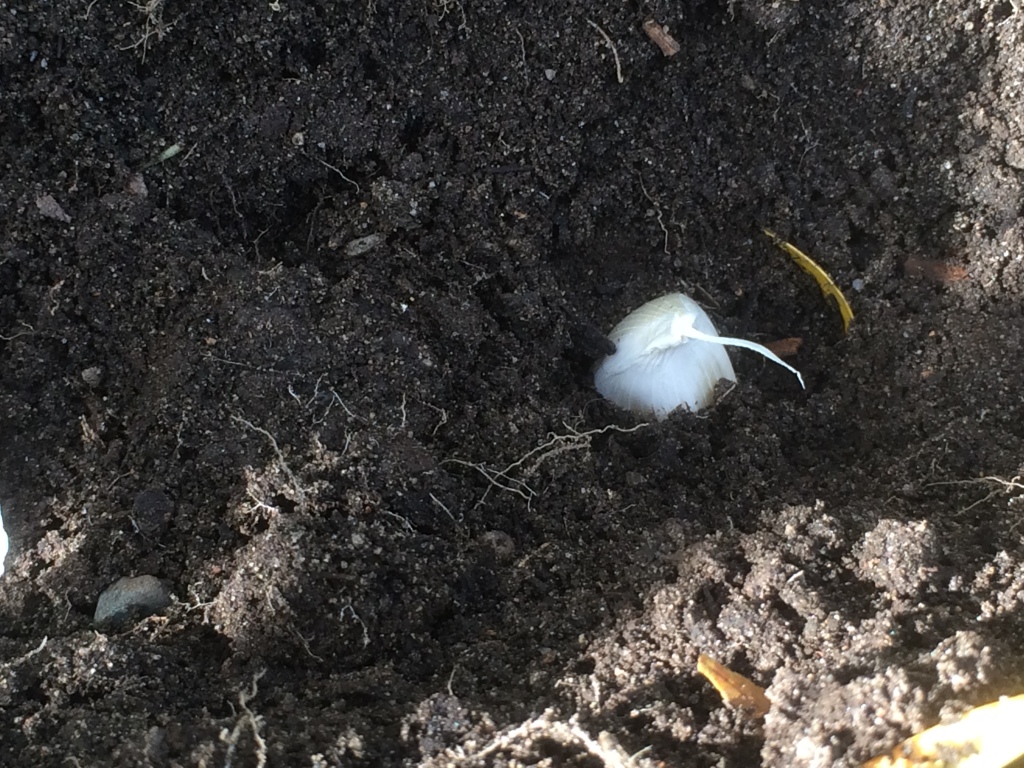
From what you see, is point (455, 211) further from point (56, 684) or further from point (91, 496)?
point (56, 684)

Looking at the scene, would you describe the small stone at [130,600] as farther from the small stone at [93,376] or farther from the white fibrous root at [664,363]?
the white fibrous root at [664,363]

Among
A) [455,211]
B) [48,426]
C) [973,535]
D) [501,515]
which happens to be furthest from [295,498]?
[973,535]

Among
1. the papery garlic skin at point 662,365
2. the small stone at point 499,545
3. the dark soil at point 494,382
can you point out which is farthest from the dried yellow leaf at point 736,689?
the papery garlic skin at point 662,365

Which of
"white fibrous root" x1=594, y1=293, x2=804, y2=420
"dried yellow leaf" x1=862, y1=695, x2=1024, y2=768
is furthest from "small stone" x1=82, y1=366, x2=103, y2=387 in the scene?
"dried yellow leaf" x1=862, y1=695, x2=1024, y2=768

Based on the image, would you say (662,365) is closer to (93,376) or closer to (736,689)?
(736,689)

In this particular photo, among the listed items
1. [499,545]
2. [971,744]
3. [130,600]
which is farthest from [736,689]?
[130,600]

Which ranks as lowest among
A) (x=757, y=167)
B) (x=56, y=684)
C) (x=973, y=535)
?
(x=973, y=535)

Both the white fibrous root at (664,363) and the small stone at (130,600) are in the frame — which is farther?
the white fibrous root at (664,363)
